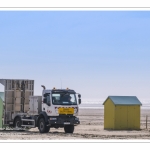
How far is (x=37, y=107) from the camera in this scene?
1113 inches

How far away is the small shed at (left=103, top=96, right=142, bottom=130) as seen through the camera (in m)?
31.5

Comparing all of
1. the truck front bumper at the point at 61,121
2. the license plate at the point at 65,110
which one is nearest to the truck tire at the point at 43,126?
the truck front bumper at the point at 61,121

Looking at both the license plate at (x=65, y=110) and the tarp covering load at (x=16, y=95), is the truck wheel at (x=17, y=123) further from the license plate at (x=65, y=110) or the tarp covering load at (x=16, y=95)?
the license plate at (x=65, y=110)

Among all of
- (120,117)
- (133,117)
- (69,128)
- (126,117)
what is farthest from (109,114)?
(69,128)

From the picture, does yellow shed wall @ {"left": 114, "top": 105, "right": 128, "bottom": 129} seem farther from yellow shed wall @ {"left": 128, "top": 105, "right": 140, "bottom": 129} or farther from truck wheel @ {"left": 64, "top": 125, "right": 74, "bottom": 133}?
truck wheel @ {"left": 64, "top": 125, "right": 74, "bottom": 133}

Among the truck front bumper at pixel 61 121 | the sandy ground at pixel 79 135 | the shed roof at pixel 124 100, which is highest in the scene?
the shed roof at pixel 124 100

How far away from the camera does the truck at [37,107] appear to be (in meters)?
26.9

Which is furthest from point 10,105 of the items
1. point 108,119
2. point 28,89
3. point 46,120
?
point 108,119

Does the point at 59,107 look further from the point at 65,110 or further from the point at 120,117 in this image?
the point at 120,117

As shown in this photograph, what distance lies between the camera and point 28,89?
3016 centimetres

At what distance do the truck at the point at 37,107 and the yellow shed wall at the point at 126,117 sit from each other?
435cm

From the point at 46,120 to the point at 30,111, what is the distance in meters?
2.23

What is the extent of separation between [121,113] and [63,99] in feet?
19.4
